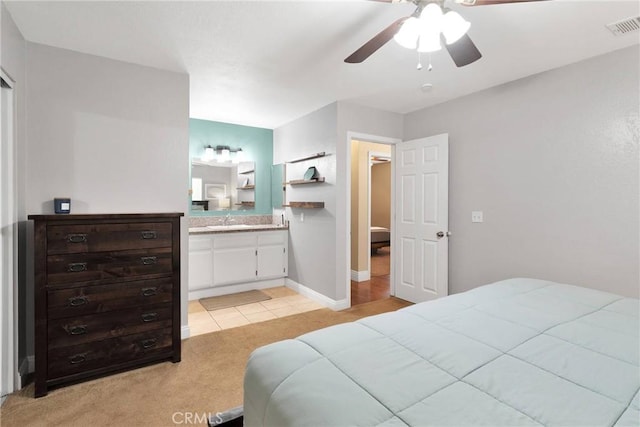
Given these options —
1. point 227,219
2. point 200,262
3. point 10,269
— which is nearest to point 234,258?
point 200,262

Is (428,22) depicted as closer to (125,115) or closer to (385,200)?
(125,115)

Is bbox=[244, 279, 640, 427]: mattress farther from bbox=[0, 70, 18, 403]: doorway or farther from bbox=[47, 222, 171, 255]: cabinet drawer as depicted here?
bbox=[0, 70, 18, 403]: doorway

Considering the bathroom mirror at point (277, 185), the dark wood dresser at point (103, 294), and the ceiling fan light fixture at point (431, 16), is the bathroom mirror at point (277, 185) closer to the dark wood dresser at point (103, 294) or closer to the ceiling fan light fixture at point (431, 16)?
the dark wood dresser at point (103, 294)

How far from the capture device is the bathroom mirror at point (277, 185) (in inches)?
189

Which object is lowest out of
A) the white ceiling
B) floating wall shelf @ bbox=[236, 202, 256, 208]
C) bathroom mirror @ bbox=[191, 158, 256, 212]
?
floating wall shelf @ bbox=[236, 202, 256, 208]

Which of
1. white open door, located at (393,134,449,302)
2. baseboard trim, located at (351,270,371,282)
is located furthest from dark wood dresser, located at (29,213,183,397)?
baseboard trim, located at (351,270,371,282)

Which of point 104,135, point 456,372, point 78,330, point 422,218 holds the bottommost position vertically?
point 78,330

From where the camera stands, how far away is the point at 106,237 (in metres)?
2.23

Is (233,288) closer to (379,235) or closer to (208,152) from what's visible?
(208,152)

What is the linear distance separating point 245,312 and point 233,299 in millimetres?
537

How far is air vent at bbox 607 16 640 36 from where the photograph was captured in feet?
6.64

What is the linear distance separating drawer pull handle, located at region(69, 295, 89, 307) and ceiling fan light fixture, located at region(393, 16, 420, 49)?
263 centimetres

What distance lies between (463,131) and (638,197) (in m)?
1.61

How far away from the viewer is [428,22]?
152 cm
